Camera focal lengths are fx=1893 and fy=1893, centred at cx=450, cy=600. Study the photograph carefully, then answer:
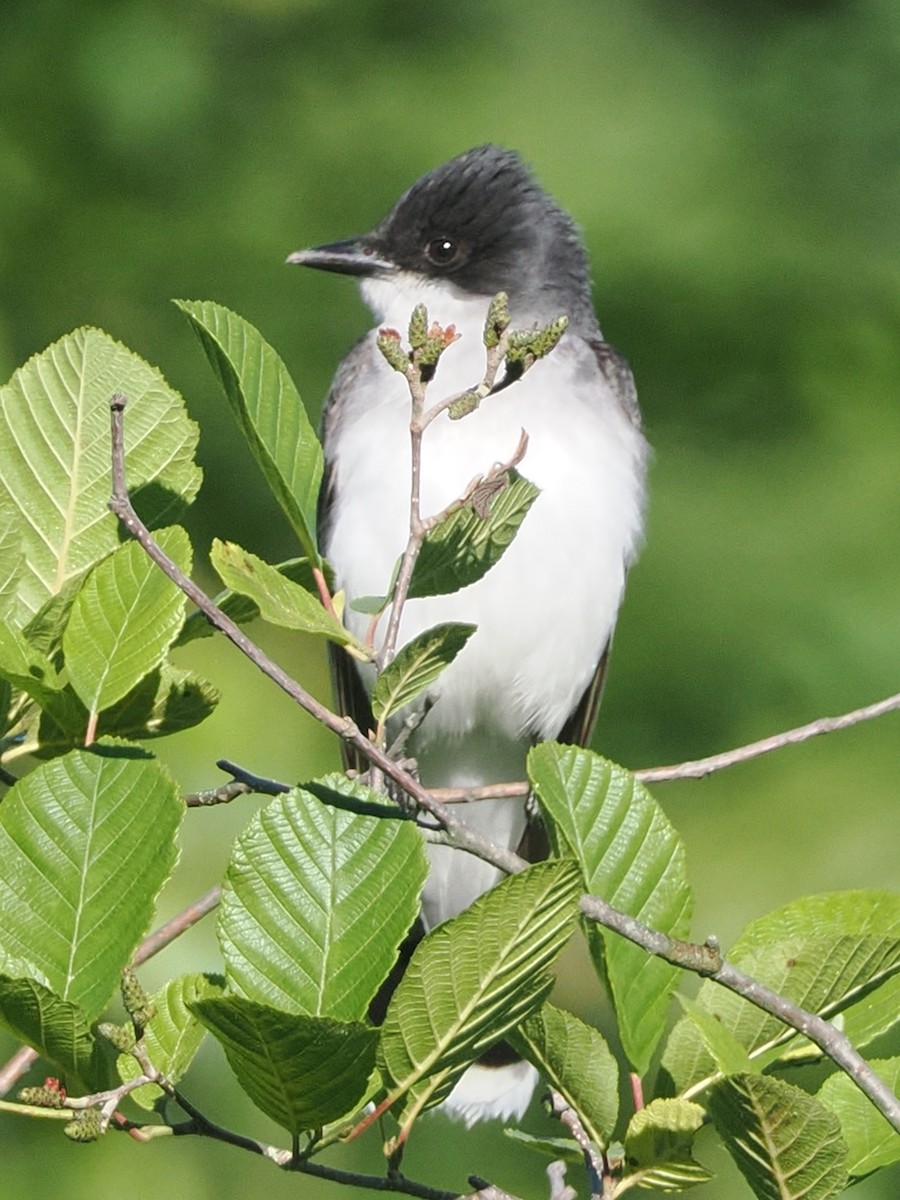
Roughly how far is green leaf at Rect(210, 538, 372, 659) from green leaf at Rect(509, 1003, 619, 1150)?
0.33m

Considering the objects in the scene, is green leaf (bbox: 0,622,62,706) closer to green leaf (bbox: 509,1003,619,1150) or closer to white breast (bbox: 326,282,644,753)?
green leaf (bbox: 509,1003,619,1150)

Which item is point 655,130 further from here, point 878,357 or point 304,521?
point 304,521

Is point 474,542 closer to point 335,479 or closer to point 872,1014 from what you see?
point 872,1014

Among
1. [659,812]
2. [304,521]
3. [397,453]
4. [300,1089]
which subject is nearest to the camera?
[300,1089]

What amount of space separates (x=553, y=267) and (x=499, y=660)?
76 centimetres

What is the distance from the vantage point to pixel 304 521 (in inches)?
59.3

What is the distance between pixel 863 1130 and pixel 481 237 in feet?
7.93

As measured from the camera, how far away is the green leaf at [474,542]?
1469mm

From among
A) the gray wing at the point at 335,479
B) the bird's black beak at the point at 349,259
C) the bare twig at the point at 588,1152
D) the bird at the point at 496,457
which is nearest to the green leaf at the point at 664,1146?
the bare twig at the point at 588,1152

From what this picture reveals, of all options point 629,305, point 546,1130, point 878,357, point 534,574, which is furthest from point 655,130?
point 546,1130

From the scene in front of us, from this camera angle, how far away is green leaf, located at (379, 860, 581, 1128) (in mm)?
1180

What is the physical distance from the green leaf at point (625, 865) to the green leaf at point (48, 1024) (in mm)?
366

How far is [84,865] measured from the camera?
4.20 ft

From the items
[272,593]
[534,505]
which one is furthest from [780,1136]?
[534,505]
